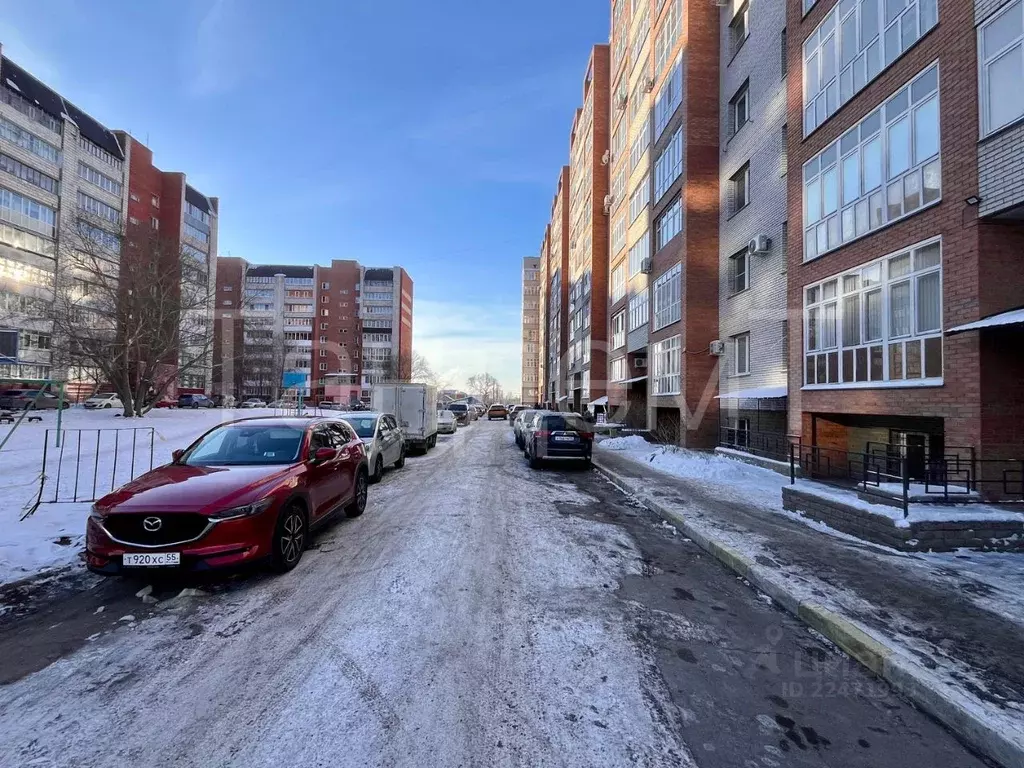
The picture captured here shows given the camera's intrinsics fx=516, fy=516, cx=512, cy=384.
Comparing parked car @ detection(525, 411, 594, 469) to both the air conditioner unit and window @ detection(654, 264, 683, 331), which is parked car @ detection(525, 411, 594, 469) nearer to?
the air conditioner unit

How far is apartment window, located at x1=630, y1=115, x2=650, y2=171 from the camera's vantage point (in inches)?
979

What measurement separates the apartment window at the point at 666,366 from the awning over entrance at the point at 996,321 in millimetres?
12185

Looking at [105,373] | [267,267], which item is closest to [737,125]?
[105,373]

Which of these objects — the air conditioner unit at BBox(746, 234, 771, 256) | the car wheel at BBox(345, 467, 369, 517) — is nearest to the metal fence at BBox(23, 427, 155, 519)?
the car wheel at BBox(345, 467, 369, 517)

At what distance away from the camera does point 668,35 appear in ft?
71.7

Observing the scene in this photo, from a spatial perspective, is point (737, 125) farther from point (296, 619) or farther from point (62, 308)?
point (62, 308)

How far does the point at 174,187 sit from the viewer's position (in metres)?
62.0

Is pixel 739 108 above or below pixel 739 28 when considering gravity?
below

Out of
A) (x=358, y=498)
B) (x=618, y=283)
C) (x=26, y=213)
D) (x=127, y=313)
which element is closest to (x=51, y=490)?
(x=358, y=498)

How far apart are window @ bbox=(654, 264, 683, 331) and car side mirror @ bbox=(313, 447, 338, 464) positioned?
15864mm

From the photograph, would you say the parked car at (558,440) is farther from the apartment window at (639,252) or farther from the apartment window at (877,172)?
the apartment window at (639,252)

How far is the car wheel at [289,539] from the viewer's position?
5.20 meters

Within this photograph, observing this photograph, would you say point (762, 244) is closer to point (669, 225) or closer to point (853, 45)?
point (853, 45)

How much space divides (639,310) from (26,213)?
5028 cm
